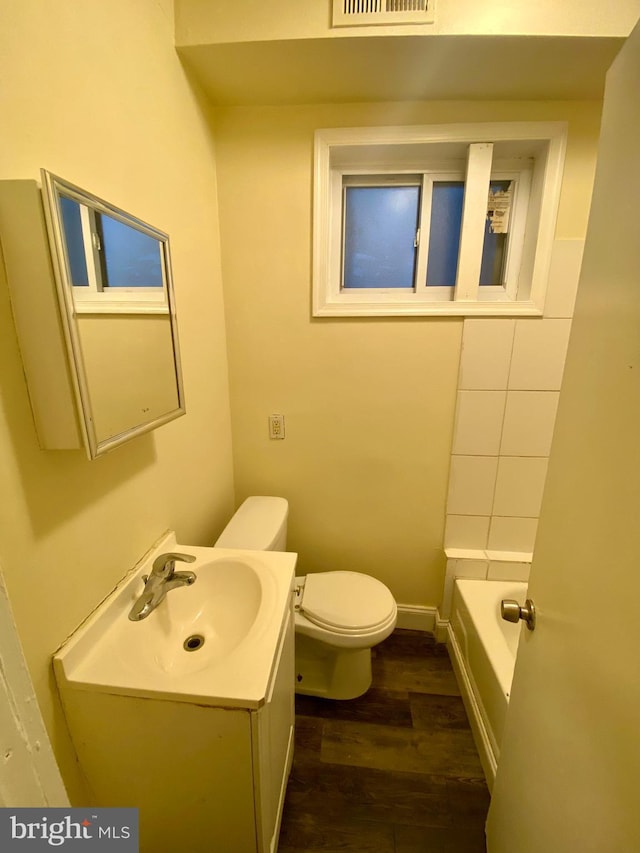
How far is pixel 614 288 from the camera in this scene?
1.63ft

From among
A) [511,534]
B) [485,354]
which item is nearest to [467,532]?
[511,534]

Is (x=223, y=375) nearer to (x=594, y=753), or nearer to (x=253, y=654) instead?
(x=253, y=654)

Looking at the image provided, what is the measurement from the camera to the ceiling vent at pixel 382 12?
0.97m

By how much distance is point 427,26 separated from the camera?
978 mm

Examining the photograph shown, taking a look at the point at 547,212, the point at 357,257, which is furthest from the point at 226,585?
the point at 547,212

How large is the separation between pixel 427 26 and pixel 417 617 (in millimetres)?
2283

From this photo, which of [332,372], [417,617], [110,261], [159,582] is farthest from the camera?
[417,617]

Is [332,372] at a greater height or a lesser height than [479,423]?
greater

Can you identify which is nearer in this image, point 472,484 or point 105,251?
point 105,251

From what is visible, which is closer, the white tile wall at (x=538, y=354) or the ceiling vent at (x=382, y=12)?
the ceiling vent at (x=382, y=12)

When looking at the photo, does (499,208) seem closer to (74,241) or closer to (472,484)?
(472,484)

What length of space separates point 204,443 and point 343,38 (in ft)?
4.47

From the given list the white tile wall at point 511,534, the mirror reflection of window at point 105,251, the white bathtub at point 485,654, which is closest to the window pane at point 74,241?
the mirror reflection of window at point 105,251

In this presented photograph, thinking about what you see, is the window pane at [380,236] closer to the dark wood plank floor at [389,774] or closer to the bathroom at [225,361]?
the bathroom at [225,361]
